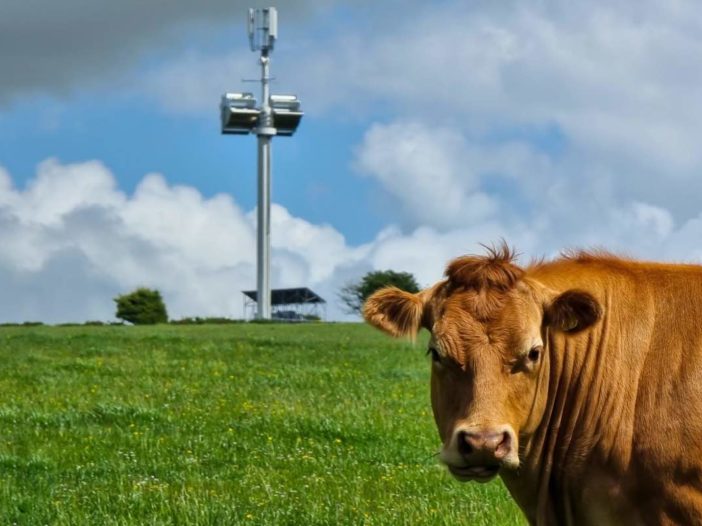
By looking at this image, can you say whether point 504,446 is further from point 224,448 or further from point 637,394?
point 224,448

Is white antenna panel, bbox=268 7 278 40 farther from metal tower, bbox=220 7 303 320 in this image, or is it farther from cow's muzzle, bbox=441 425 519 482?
cow's muzzle, bbox=441 425 519 482

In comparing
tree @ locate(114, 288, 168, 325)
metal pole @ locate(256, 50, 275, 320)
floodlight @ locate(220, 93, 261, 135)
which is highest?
floodlight @ locate(220, 93, 261, 135)

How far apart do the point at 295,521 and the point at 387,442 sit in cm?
360

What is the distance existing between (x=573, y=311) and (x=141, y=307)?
214 ft

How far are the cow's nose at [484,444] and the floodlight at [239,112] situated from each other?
306 ft

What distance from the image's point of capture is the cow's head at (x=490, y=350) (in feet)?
19.8

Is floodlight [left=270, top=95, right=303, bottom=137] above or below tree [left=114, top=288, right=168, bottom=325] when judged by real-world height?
above

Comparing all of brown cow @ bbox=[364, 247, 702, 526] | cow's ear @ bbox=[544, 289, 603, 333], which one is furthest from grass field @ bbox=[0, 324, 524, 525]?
cow's ear @ bbox=[544, 289, 603, 333]

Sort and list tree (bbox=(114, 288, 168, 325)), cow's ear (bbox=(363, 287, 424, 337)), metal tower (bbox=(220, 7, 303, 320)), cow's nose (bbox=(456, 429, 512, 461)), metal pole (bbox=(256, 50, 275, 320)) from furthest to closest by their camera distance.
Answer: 1. metal tower (bbox=(220, 7, 303, 320))
2. metal pole (bbox=(256, 50, 275, 320))
3. tree (bbox=(114, 288, 168, 325))
4. cow's ear (bbox=(363, 287, 424, 337))
5. cow's nose (bbox=(456, 429, 512, 461))

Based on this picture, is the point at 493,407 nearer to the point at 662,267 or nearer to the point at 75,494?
the point at 662,267

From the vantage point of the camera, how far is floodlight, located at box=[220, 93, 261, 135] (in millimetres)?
98562

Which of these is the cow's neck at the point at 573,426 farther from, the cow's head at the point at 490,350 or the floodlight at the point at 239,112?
the floodlight at the point at 239,112

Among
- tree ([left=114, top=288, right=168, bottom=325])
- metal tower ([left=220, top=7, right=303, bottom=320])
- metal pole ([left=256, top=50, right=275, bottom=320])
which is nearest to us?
tree ([left=114, top=288, right=168, bottom=325])

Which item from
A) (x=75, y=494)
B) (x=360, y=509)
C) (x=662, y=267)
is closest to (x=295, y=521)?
(x=360, y=509)
